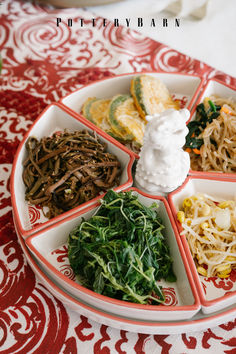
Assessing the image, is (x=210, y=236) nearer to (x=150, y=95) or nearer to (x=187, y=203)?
(x=187, y=203)

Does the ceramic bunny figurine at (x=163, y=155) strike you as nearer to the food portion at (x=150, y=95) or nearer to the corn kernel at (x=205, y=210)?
the corn kernel at (x=205, y=210)

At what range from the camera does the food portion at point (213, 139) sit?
260 cm

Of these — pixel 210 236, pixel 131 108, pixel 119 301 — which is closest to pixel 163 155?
pixel 210 236

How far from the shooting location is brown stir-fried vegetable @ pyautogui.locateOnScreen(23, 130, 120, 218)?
7.55 ft

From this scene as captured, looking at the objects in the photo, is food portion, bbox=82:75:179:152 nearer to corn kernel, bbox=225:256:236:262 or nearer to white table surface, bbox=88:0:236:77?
corn kernel, bbox=225:256:236:262

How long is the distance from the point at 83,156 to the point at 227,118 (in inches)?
Answer: 42.5

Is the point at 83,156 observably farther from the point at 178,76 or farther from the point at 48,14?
the point at 48,14

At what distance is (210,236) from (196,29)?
9.67ft

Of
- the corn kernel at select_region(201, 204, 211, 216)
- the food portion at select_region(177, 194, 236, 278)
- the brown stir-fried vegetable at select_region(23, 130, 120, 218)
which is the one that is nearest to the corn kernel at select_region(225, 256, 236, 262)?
the food portion at select_region(177, 194, 236, 278)

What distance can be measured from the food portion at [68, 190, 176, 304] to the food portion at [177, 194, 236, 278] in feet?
0.52

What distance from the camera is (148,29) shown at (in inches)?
162

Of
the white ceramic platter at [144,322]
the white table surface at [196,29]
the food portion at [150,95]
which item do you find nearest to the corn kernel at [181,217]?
the white ceramic platter at [144,322]

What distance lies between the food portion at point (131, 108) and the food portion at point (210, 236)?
2.32ft

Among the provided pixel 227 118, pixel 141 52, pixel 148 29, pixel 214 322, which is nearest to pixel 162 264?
pixel 214 322
